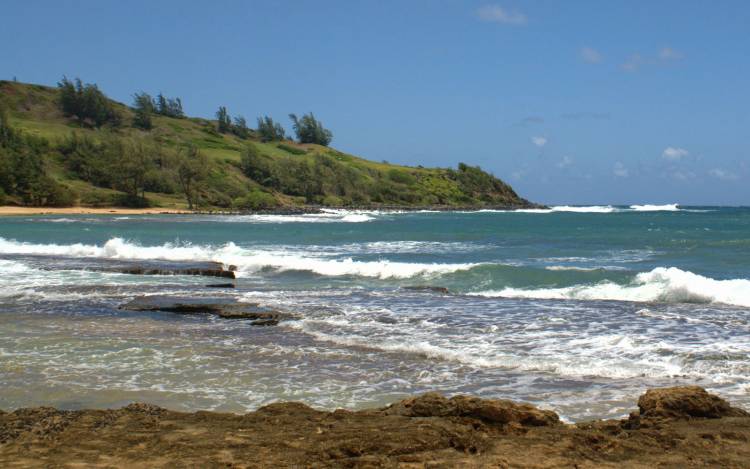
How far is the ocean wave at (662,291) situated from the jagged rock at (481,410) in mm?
12203

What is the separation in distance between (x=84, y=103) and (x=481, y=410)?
466 ft

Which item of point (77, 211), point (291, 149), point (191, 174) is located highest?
point (291, 149)

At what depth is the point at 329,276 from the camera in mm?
24125

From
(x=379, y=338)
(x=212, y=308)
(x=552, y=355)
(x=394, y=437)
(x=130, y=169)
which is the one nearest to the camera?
(x=394, y=437)

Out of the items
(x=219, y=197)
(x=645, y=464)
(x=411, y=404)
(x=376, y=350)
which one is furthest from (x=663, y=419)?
(x=219, y=197)

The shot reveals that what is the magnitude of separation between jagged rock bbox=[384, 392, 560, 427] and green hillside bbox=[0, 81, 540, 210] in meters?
85.0

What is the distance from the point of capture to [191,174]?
94812 mm

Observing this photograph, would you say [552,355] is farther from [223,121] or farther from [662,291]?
[223,121]

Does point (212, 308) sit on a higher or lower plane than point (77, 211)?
lower

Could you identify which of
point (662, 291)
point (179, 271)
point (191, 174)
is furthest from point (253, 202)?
point (662, 291)

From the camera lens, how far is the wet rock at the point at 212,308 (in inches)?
551

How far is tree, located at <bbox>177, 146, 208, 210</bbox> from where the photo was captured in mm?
94250

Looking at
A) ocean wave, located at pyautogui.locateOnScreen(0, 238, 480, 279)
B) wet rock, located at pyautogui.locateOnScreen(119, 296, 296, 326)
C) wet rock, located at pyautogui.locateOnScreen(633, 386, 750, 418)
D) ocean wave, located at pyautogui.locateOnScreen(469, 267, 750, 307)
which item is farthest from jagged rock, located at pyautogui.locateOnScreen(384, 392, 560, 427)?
ocean wave, located at pyautogui.locateOnScreen(0, 238, 480, 279)

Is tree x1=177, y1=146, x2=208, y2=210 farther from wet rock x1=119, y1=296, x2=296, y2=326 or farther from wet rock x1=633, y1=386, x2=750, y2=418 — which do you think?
wet rock x1=633, y1=386, x2=750, y2=418
